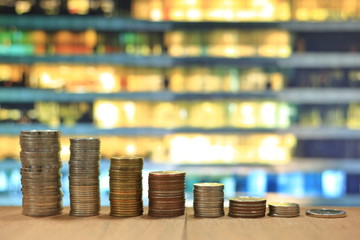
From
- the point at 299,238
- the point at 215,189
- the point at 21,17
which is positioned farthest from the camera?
the point at 21,17

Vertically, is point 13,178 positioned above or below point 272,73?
below

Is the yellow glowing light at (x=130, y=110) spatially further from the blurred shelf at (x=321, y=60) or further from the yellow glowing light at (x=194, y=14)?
the blurred shelf at (x=321, y=60)

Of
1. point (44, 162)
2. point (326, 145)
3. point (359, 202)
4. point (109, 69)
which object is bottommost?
point (359, 202)

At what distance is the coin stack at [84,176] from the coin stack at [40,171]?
96mm

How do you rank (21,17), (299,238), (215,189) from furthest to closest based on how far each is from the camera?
(21,17) < (215,189) < (299,238)

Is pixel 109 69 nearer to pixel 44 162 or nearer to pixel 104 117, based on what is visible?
pixel 104 117

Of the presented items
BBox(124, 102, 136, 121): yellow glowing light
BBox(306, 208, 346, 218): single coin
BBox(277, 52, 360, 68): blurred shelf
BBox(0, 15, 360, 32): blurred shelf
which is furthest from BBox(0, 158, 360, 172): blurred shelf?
BBox(306, 208, 346, 218): single coin

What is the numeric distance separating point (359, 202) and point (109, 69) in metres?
3.87

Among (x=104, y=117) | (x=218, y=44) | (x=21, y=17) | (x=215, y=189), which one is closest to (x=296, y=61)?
(x=218, y=44)

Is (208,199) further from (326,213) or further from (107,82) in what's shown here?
(107,82)

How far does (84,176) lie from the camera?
2.91 m

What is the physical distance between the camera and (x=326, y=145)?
8.17m

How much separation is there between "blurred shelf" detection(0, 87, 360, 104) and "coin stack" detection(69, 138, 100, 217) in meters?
4.96

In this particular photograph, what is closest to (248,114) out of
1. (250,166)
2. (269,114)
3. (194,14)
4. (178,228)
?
(269,114)
